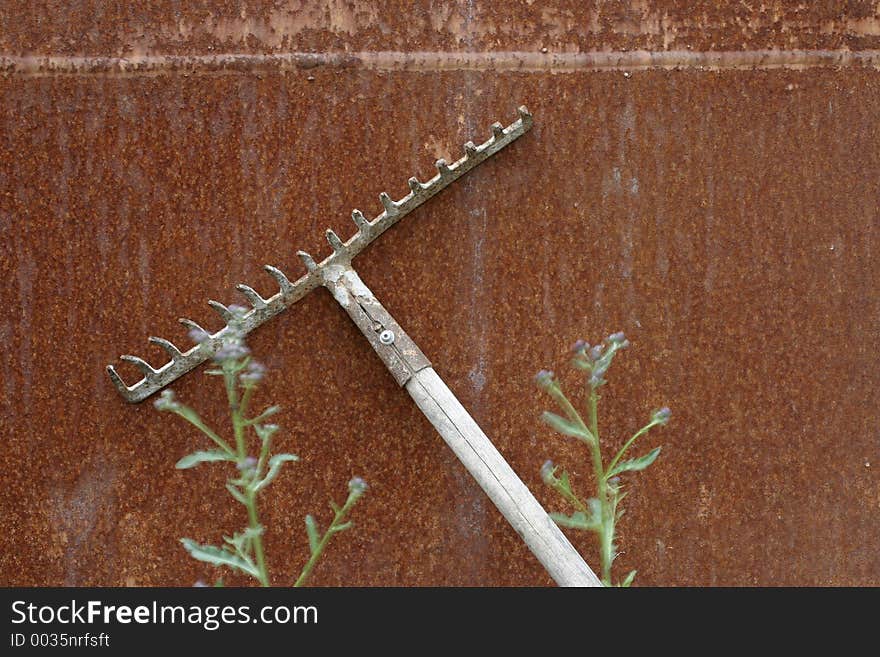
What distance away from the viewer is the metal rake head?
162 centimetres

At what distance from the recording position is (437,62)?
1705 millimetres

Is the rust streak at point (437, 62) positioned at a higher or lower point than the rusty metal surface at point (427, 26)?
lower

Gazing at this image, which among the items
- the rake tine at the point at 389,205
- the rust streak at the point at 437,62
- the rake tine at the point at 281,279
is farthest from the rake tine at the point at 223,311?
the rust streak at the point at 437,62

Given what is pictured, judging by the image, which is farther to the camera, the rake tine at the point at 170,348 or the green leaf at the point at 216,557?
the rake tine at the point at 170,348

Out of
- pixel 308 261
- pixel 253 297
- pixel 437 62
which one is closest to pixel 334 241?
pixel 308 261

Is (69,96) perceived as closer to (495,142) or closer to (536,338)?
(495,142)

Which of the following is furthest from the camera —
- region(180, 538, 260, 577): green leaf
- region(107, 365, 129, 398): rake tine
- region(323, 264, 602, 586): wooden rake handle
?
region(107, 365, 129, 398): rake tine

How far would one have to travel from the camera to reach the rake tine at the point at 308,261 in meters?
1.62

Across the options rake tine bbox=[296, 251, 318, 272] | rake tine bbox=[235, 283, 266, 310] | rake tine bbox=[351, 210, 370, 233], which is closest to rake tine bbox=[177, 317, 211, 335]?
rake tine bbox=[235, 283, 266, 310]

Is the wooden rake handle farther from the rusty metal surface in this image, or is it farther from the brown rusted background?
the rusty metal surface

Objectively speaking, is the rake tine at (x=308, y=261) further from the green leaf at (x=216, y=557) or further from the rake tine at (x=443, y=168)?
the green leaf at (x=216, y=557)

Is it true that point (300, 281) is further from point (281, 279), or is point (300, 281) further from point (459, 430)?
point (459, 430)

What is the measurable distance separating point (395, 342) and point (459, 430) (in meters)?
0.21

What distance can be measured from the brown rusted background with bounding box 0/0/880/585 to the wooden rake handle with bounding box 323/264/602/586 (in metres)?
0.08
